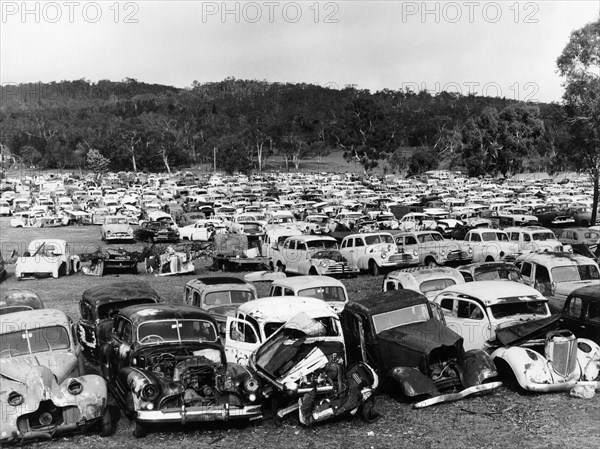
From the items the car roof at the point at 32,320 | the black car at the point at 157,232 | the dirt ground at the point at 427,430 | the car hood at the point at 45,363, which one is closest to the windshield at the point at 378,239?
the dirt ground at the point at 427,430

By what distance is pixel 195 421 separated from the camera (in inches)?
385

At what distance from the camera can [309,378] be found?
10062mm

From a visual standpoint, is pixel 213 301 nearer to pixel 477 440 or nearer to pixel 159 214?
pixel 477 440

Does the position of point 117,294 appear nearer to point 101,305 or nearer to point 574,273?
point 101,305

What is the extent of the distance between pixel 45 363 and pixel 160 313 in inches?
77.3

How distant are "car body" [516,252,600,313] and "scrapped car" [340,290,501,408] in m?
5.11

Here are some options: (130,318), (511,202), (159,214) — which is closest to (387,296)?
(130,318)

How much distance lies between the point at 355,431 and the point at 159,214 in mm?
35029

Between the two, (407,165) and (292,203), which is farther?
(407,165)

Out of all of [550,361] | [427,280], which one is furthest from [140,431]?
[427,280]

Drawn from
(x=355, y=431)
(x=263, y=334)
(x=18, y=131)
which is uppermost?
(x=18, y=131)

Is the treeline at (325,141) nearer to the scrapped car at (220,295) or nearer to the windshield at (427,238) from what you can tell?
the windshield at (427,238)

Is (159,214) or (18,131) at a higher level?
(18,131)

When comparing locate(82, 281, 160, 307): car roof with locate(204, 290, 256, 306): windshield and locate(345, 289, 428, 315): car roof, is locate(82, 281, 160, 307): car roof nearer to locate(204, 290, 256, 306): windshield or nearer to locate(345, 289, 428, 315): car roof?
locate(204, 290, 256, 306): windshield
